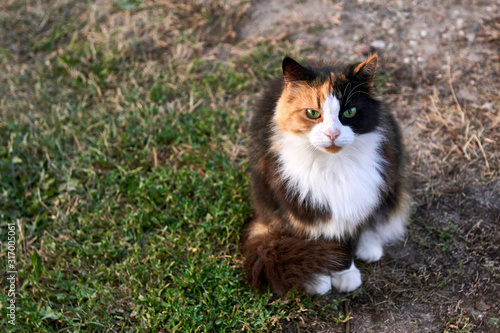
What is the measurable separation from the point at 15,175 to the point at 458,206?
109 inches

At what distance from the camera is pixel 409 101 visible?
319 cm

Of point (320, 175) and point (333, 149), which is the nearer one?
point (333, 149)

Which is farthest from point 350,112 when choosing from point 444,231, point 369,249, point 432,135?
point 432,135

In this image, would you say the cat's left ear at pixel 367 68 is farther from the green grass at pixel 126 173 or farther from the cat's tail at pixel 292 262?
the green grass at pixel 126 173

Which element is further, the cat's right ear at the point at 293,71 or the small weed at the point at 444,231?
the small weed at the point at 444,231

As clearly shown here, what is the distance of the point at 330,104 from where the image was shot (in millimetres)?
1870

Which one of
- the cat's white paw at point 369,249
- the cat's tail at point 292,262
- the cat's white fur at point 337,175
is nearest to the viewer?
the cat's white fur at point 337,175

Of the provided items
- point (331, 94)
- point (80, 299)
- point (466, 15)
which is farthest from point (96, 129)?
point (466, 15)

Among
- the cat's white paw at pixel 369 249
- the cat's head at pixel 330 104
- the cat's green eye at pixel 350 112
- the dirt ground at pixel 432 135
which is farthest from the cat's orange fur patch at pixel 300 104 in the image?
the dirt ground at pixel 432 135

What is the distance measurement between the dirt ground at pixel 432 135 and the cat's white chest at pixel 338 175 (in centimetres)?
56

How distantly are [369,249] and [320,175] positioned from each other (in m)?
0.68

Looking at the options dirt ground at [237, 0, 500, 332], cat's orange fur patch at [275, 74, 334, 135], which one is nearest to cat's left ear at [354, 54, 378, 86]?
cat's orange fur patch at [275, 74, 334, 135]

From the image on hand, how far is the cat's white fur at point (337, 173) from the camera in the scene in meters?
1.99

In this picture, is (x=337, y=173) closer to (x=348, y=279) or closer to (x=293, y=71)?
(x=293, y=71)
